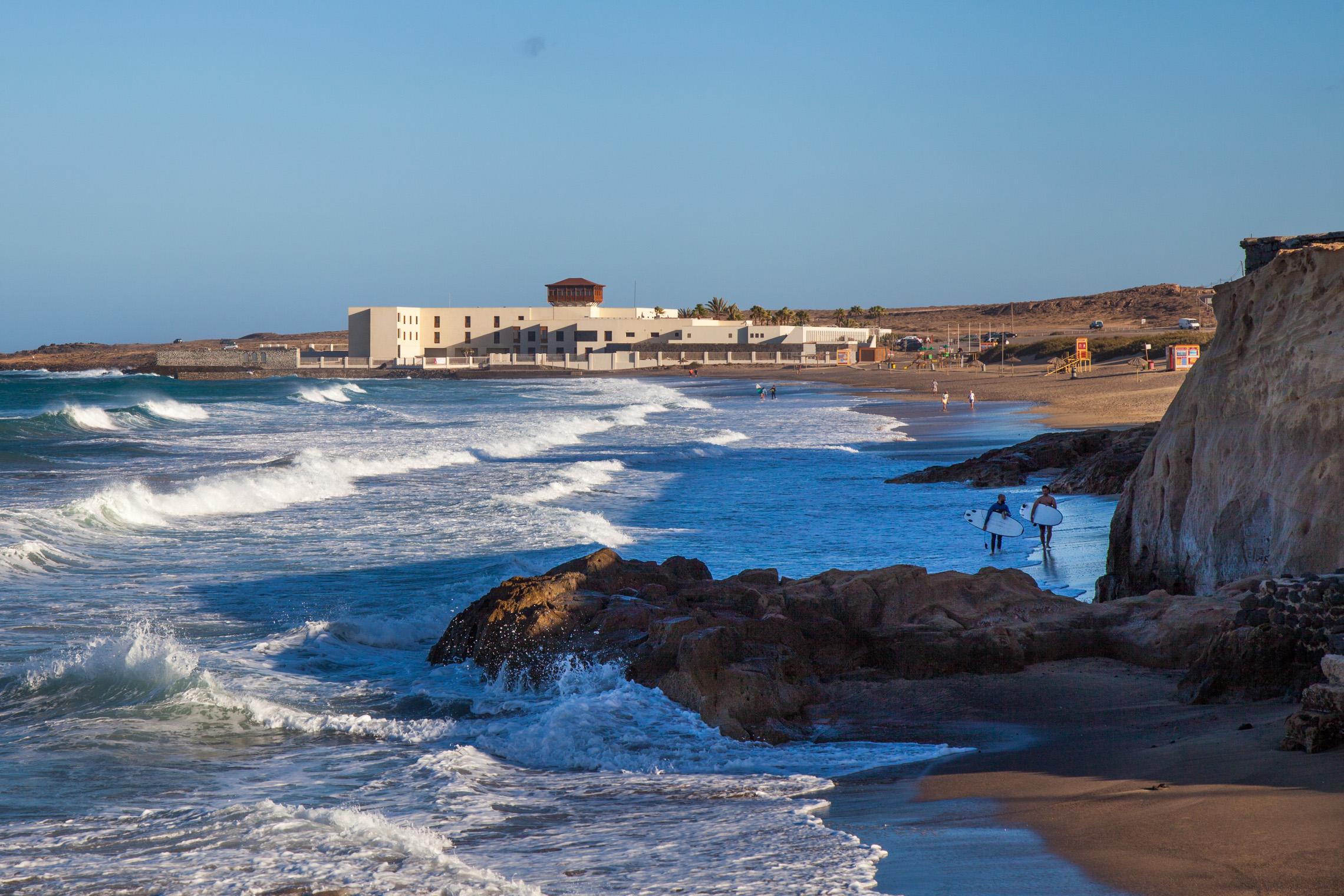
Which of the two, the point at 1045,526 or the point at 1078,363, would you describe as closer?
the point at 1045,526

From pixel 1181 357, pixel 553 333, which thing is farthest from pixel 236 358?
pixel 1181 357

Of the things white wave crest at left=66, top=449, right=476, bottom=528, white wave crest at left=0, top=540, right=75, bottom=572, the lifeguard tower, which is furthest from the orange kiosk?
white wave crest at left=0, top=540, right=75, bottom=572

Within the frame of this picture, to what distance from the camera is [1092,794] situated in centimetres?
555

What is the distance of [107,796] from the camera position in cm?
652

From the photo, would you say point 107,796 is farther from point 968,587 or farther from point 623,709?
point 968,587

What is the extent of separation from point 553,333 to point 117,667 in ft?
315

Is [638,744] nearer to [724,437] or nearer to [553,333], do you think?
[724,437]

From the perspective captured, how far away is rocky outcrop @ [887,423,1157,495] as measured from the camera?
18.9 m

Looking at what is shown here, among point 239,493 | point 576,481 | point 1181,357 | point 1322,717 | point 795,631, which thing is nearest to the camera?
point 1322,717

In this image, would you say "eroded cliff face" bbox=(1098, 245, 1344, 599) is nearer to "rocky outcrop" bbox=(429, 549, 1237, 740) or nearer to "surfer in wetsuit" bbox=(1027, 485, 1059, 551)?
"rocky outcrop" bbox=(429, 549, 1237, 740)

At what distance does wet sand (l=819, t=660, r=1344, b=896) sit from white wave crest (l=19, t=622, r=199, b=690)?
5.05 meters

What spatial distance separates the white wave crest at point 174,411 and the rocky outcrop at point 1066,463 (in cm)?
3380

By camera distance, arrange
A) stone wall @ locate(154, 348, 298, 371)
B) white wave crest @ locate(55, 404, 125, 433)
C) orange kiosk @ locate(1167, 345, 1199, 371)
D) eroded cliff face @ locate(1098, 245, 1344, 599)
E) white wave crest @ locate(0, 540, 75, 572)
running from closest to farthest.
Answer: eroded cliff face @ locate(1098, 245, 1344, 599)
white wave crest @ locate(0, 540, 75, 572)
white wave crest @ locate(55, 404, 125, 433)
orange kiosk @ locate(1167, 345, 1199, 371)
stone wall @ locate(154, 348, 298, 371)

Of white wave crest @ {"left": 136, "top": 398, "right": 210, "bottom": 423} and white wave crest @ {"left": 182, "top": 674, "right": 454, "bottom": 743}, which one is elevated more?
white wave crest @ {"left": 136, "top": 398, "right": 210, "bottom": 423}
